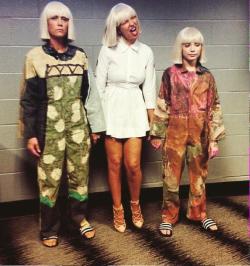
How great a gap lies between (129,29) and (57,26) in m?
0.45

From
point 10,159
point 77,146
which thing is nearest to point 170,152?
point 77,146

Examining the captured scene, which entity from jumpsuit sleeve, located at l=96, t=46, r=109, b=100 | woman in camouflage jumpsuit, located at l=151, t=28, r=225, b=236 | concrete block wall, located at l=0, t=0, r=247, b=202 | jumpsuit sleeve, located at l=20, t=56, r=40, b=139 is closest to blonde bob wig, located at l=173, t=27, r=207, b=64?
woman in camouflage jumpsuit, located at l=151, t=28, r=225, b=236

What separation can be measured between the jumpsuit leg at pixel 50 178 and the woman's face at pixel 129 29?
755mm

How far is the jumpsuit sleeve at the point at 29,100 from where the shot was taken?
7.63 ft

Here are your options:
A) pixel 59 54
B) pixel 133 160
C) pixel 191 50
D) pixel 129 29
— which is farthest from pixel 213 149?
pixel 59 54

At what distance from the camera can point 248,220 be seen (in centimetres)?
284

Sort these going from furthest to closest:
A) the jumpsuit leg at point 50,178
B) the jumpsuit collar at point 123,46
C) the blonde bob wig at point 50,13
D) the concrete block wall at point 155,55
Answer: the concrete block wall at point 155,55
the jumpsuit collar at point 123,46
the jumpsuit leg at point 50,178
the blonde bob wig at point 50,13

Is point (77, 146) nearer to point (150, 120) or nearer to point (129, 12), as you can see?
point (150, 120)

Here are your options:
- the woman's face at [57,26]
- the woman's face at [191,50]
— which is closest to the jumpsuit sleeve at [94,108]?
the woman's face at [57,26]

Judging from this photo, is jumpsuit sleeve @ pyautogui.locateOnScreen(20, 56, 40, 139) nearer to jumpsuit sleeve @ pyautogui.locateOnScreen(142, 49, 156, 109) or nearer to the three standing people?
the three standing people

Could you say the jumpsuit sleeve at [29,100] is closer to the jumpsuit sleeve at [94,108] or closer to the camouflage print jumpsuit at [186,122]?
the jumpsuit sleeve at [94,108]

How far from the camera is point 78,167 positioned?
2506 millimetres

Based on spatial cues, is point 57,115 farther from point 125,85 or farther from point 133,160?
point 133,160

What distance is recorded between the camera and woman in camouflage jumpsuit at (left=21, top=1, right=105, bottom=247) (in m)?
2.32
